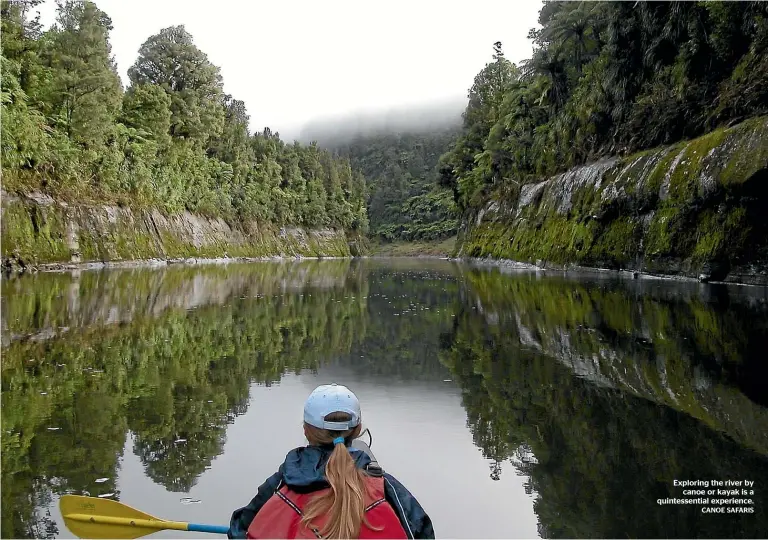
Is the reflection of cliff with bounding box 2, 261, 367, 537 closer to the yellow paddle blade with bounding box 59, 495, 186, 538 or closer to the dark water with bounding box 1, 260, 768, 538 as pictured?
the dark water with bounding box 1, 260, 768, 538

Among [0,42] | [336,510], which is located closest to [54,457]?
[336,510]

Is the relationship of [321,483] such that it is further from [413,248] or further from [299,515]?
[413,248]

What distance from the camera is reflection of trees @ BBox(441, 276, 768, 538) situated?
3703 mm

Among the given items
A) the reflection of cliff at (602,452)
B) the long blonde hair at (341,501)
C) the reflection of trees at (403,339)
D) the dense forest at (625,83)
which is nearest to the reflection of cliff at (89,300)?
the reflection of trees at (403,339)

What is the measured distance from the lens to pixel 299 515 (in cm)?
230

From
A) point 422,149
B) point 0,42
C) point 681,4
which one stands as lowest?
point 422,149

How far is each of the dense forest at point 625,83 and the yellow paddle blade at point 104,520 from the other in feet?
63.4

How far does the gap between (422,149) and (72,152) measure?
5303 inches

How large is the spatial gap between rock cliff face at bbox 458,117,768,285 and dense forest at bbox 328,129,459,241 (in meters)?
38.1

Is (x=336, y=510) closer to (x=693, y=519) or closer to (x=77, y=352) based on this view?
(x=693, y=519)

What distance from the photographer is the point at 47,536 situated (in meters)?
3.45

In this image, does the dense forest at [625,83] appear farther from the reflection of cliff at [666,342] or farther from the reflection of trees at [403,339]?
the reflection of trees at [403,339]

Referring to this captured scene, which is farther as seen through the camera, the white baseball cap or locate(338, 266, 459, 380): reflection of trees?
locate(338, 266, 459, 380): reflection of trees

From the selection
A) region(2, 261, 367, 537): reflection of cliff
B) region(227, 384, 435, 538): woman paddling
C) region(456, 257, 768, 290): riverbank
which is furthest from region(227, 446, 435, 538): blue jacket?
region(456, 257, 768, 290): riverbank
